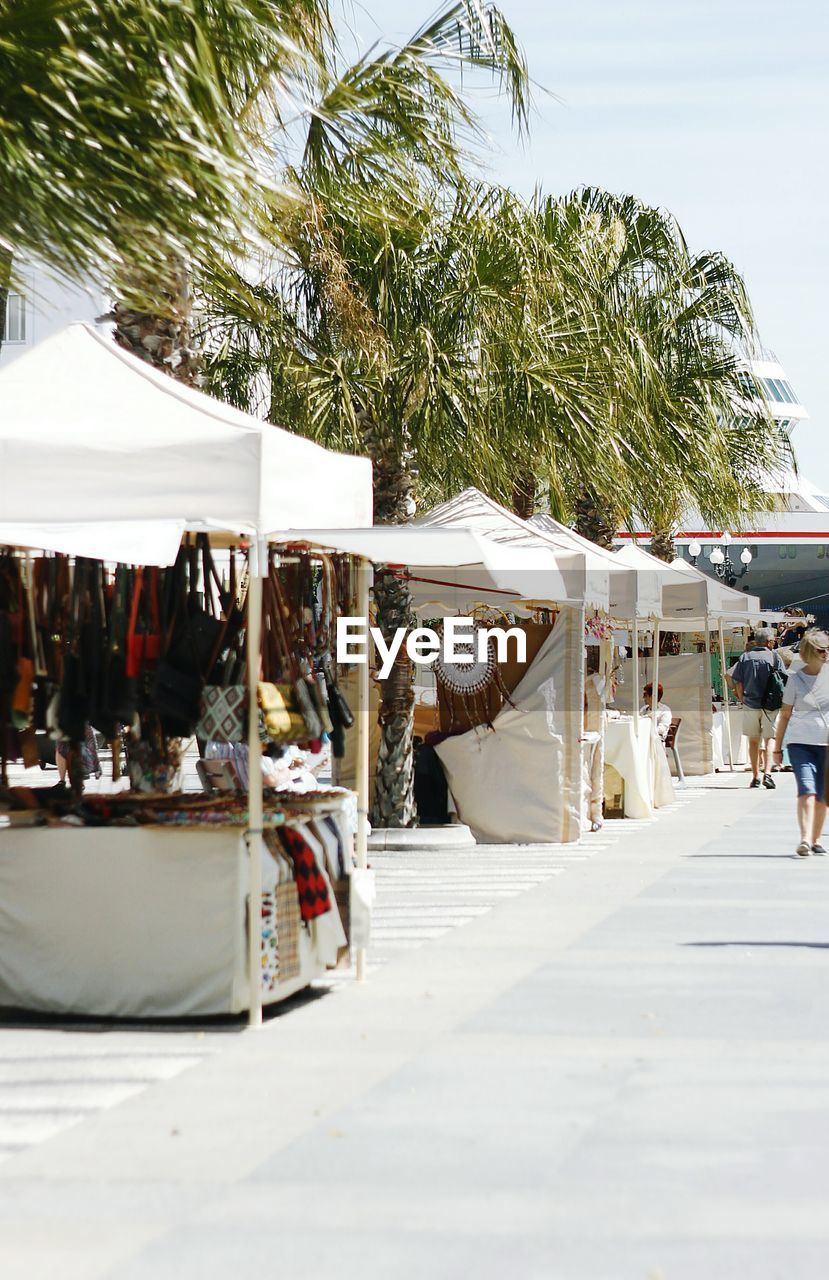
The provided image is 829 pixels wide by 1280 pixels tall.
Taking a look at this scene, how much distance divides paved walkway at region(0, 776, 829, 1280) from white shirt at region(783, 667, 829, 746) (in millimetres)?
3667

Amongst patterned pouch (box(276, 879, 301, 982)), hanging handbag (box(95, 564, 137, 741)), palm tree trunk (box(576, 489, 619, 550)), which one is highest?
palm tree trunk (box(576, 489, 619, 550))

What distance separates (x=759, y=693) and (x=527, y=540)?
23.9 feet

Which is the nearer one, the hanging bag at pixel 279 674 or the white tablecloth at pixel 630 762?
the hanging bag at pixel 279 674

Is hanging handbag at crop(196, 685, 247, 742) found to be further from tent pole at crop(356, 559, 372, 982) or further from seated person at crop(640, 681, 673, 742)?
seated person at crop(640, 681, 673, 742)

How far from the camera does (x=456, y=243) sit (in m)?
14.9

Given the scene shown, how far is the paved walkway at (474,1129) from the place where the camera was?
4547mm

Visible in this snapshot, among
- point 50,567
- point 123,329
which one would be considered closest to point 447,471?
point 123,329

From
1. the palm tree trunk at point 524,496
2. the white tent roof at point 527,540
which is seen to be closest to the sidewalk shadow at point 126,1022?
the white tent roof at point 527,540

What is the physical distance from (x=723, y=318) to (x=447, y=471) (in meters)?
8.61

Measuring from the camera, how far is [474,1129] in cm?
571

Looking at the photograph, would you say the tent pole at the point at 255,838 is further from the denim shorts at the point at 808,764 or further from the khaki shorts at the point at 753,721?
the khaki shorts at the point at 753,721

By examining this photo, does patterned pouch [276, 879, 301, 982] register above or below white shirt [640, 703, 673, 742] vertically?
below

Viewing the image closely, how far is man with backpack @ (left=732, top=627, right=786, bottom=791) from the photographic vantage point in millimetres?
22516

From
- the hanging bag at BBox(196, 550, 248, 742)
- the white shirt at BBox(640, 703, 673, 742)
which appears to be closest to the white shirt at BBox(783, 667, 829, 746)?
the hanging bag at BBox(196, 550, 248, 742)
